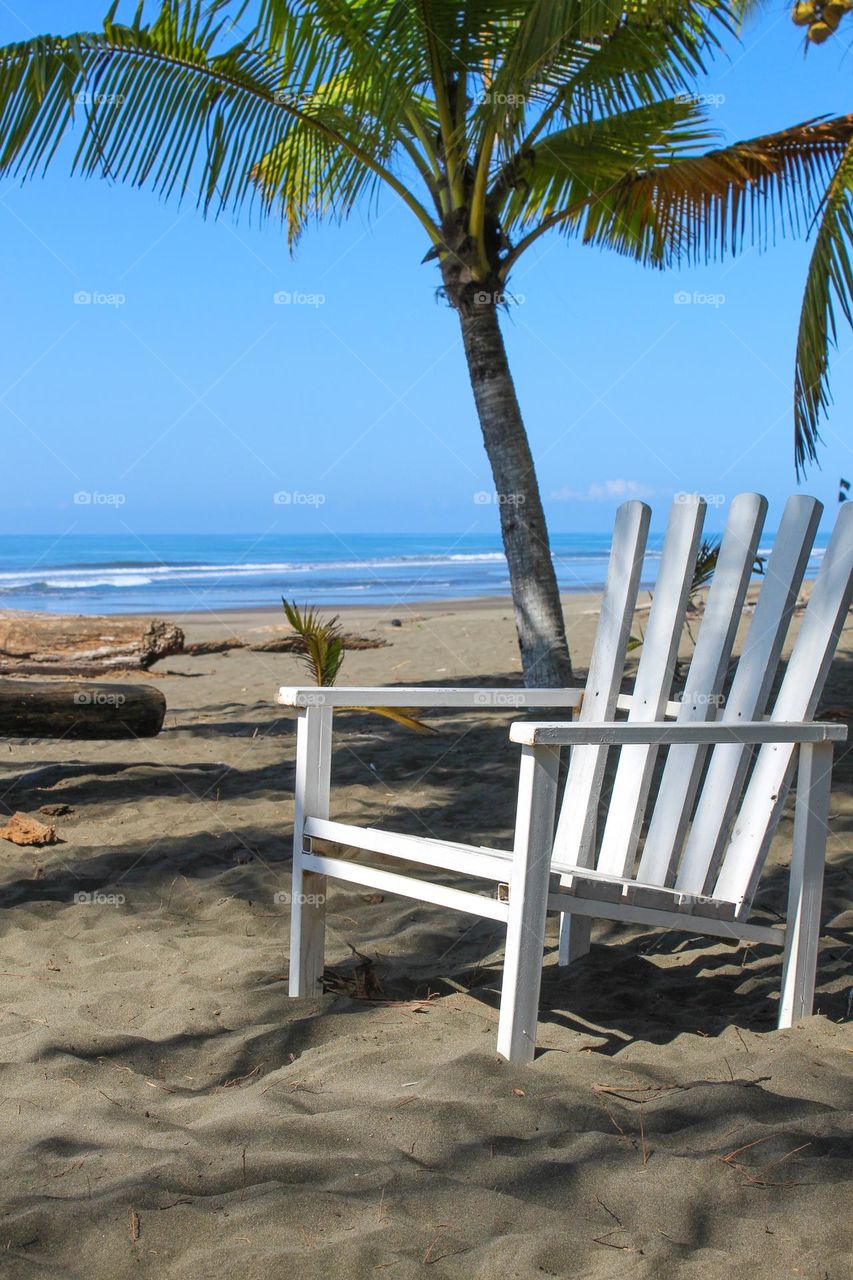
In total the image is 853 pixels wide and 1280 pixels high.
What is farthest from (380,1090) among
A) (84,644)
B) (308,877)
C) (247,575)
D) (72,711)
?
(247,575)

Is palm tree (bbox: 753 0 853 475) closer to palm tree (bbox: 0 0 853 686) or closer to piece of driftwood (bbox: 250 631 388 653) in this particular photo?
palm tree (bbox: 0 0 853 686)

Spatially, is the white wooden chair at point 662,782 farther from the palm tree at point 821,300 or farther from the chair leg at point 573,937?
the palm tree at point 821,300

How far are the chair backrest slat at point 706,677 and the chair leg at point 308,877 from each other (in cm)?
84

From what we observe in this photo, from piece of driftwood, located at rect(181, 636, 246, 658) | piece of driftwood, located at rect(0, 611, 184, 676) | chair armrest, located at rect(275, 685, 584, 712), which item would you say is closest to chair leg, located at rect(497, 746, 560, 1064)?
chair armrest, located at rect(275, 685, 584, 712)

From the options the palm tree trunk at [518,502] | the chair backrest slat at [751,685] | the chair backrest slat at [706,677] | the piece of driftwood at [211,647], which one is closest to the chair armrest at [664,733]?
the chair backrest slat at [751,685]

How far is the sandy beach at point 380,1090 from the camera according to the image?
1515mm

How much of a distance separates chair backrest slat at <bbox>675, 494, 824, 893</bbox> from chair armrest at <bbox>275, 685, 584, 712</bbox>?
524mm

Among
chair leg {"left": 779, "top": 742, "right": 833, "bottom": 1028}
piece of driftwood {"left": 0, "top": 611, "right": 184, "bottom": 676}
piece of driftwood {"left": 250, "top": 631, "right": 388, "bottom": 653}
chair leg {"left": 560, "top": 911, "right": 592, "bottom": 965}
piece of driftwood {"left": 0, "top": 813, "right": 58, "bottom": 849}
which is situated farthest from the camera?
piece of driftwood {"left": 250, "top": 631, "right": 388, "bottom": 653}

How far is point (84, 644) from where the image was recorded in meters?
7.50

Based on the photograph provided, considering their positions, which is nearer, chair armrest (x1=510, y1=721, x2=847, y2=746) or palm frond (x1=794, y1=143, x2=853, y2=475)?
chair armrest (x1=510, y1=721, x2=847, y2=746)

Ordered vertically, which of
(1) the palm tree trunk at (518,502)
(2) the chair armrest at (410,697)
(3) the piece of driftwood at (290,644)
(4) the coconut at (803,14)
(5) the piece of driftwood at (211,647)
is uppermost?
(4) the coconut at (803,14)

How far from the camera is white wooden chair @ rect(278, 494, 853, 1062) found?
7.07ft

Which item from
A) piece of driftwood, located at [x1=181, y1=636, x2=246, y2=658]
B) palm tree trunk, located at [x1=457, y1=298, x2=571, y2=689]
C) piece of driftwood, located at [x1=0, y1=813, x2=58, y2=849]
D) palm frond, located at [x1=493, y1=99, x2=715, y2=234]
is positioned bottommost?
piece of driftwood, located at [x1=0, y1=813, x2=58, y2=849]

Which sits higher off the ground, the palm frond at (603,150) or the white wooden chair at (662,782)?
the palm frond at (603,150)
